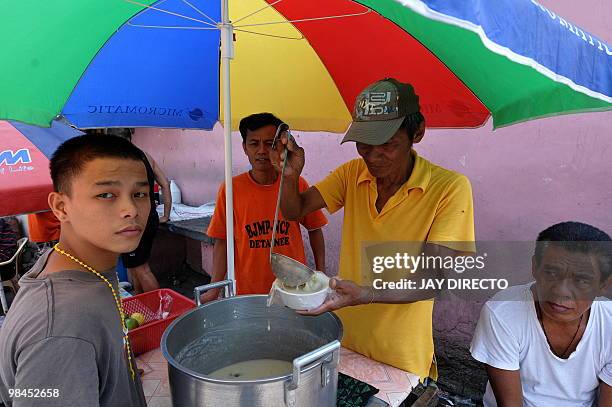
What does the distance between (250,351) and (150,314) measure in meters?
0.67

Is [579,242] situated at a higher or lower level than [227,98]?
lower

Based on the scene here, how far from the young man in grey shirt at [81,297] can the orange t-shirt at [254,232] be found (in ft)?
3.50

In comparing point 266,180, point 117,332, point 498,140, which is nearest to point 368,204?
point 266,180

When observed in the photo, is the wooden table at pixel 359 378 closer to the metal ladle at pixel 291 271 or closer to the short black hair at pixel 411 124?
the metal ladle at pixel 291 271

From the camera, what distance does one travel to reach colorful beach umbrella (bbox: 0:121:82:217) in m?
2.44

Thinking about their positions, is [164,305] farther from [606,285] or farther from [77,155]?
[606,285]

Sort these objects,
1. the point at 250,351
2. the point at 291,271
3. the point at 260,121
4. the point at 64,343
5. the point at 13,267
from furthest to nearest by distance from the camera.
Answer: the point at 13,267 → the point at 260,121 → the point at 250,351 → the point at 291,271 → the point at 64,343

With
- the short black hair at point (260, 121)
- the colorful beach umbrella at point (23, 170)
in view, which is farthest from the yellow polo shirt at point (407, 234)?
the colorful beach umbrella at point (23, 170)

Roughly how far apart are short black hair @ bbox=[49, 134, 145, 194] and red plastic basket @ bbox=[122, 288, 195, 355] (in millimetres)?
707

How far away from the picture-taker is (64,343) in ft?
2.49

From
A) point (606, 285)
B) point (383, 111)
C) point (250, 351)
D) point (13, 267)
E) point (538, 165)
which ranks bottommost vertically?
point (13, 267)

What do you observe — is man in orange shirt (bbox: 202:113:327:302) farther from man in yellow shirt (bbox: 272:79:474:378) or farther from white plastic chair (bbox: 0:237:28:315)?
white plastic chair (bbox: 0:237:28:315)

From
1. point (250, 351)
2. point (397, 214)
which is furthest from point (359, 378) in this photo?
point (397, 214)

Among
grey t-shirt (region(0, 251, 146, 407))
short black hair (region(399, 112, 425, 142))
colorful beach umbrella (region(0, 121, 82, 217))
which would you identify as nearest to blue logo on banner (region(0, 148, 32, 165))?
colorful beach umbrella (region(0, 121, 82, 217))
